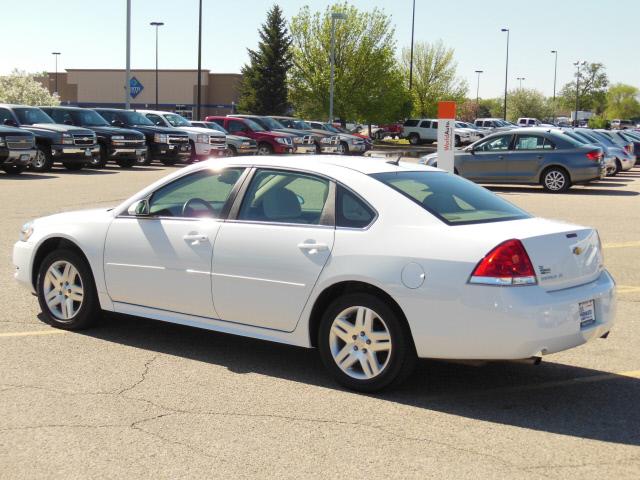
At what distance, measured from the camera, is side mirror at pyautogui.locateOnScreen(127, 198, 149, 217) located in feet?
21.5

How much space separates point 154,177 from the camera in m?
26.0

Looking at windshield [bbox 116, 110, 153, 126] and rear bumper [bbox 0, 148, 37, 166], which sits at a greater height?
windshield [bbox 116, 110, 153, 126]

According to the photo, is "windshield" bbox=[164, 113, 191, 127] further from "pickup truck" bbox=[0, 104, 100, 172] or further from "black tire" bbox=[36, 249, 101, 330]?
"black tire" bbox=[36, 249, 101, 330]

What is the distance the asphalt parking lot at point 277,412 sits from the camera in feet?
14.2

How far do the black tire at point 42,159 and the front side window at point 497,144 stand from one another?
12.6 meters

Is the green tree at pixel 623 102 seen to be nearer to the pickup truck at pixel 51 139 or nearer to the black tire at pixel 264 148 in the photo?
the black tire at pixel 264 148

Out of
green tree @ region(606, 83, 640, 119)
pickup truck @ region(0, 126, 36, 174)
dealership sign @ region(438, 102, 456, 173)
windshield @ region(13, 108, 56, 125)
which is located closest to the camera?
dealership sign @ region(438, 102, 456, 173)

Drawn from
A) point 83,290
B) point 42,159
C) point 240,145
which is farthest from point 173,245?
point 240,145

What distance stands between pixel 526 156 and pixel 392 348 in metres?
18.7

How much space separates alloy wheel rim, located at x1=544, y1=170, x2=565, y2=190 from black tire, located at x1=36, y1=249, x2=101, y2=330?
1785cm

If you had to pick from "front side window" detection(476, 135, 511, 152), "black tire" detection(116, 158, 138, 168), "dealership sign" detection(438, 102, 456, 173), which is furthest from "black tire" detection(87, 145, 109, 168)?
"dealership sign" detection(438, 102, 456, 173)

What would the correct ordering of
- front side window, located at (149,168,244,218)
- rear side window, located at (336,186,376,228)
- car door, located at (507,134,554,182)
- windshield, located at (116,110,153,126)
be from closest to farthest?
rear side window, located at (336,186,376,228) < front side window, located at (149,168,244,218) < car door, located at (507,134,554,182) < windshield, located at (116,110,153,126)

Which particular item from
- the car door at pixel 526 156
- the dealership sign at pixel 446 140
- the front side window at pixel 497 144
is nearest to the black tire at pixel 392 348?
the dealership sign at pixel 446 140

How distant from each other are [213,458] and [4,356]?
99.1 inches
